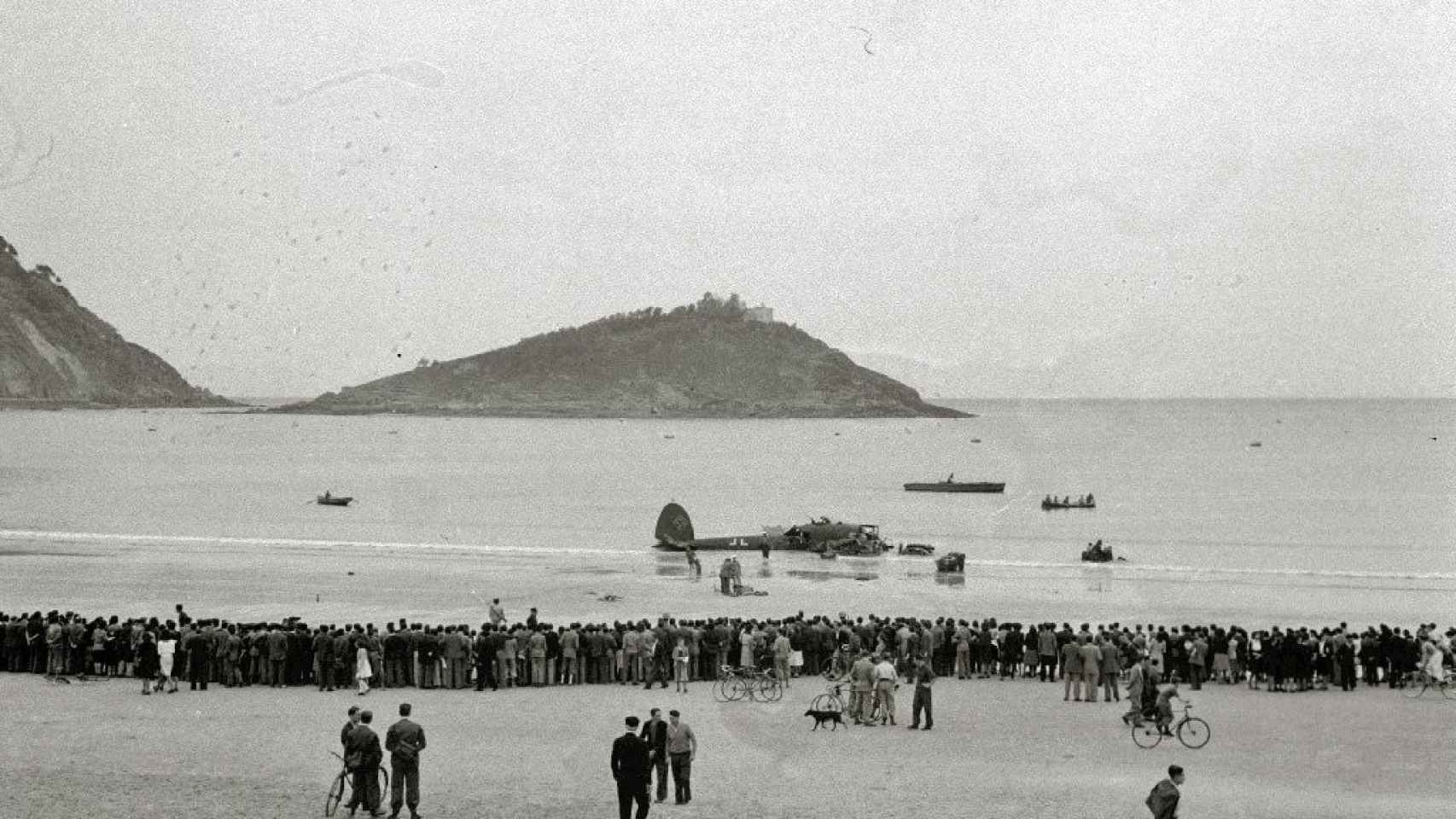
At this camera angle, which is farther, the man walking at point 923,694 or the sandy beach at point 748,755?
the man walking at point 923,694

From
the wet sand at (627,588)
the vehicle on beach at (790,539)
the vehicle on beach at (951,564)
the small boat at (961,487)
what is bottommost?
the wet sand at (627,588)

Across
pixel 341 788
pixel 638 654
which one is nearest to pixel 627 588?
pixel 638 654

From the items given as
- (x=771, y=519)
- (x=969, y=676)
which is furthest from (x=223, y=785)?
(x=771, y=519)

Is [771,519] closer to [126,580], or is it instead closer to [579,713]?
[126,580]

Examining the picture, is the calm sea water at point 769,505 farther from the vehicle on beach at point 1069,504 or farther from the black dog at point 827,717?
the black dog at point 827,717

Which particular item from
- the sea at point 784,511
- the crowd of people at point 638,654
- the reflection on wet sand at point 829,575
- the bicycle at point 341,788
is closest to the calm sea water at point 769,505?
the sea at point 784,511

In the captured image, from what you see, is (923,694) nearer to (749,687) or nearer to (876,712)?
(876,712)

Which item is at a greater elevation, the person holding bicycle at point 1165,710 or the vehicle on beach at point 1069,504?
the vehicle on beach at point 1069,504
